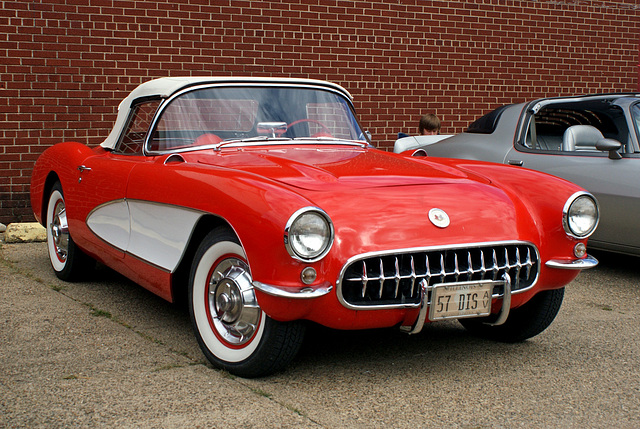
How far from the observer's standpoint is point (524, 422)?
2814 millimetres

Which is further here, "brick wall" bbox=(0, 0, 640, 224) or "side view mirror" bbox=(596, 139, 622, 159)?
"brick wall" bbox=(0, 0, 640, 224)

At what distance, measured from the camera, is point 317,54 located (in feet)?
28.3

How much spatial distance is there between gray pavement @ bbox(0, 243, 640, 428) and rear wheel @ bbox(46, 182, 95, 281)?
58cm

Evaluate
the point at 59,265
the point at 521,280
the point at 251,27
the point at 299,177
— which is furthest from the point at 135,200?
the point at 251,27

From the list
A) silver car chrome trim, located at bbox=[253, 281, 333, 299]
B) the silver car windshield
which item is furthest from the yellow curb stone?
the silver car windshield

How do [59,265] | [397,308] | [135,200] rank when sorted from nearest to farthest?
[397,308] < [135,200] < [59,265]

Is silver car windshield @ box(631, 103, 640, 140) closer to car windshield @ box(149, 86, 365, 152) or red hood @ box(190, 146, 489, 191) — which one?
red hood @ box(190, 146, 489, 191)

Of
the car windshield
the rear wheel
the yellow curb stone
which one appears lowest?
the yellow curb stone

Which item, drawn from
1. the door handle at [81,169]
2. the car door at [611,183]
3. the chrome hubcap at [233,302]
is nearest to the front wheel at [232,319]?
the chrome hubcap at [233,302]

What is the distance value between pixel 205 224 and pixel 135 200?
27.8 inches

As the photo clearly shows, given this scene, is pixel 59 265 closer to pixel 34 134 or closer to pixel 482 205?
Result: pixel 34 134

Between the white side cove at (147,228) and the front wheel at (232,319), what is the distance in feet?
0.57

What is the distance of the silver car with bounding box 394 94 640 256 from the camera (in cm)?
555

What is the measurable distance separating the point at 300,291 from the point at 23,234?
4.90 meters
